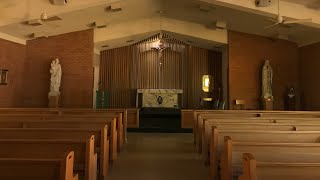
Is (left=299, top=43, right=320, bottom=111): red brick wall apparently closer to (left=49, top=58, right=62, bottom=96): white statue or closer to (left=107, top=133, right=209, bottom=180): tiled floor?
(left=107, top=133, right=209, bottom=180): tiled floor

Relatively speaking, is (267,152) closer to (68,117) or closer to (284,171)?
(284,171)

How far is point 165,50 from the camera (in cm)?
1302

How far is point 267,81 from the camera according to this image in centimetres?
1045

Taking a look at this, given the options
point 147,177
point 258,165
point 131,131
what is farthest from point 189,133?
point 258,165

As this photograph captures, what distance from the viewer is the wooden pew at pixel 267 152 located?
2.19m

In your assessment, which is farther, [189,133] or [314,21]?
[189,133]

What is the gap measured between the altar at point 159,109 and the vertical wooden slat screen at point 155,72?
575 mm

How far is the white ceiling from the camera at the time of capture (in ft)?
25.0

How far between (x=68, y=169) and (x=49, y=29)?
28.1 feet

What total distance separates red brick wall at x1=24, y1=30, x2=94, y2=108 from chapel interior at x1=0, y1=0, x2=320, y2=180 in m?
0.03

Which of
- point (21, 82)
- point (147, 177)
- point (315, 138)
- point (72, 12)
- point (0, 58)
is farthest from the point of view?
point (21, 82)

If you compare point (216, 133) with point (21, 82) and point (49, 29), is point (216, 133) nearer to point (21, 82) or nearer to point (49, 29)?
point (49, 29)

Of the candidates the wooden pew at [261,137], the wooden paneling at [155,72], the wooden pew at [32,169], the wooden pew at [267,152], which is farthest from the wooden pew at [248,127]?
the wooden paneling at [155,72]

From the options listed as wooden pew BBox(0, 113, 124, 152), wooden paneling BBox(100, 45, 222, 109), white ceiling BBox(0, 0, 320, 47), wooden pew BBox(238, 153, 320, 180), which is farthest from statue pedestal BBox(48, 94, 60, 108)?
wooden pew BBox(238, 153, 320, 180)
